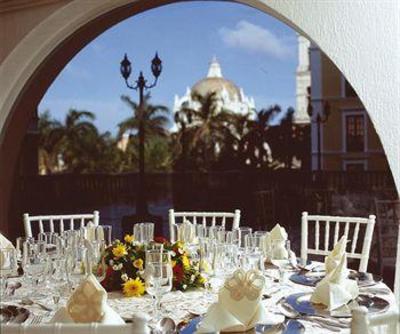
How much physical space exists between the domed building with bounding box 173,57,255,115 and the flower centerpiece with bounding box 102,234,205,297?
11.0 metres

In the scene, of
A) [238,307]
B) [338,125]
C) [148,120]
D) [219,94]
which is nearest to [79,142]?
[148,120]

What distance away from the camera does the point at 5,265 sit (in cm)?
222

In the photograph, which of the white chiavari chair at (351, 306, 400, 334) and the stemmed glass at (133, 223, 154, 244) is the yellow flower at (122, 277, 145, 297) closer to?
the stemmed glass at (133, 223, 154, 244)

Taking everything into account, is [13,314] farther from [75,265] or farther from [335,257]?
[335,257]

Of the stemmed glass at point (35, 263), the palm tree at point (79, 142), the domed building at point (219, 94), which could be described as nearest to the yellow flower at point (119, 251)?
the stemmed glass at point (35, 263)

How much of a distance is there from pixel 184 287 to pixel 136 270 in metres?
0.21

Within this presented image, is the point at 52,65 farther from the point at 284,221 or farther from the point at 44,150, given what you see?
the point at 44,150

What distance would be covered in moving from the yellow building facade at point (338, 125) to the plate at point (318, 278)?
10472 millimetres

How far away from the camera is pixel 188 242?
2.88m

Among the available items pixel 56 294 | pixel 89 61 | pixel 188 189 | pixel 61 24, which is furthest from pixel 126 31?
pixel 56 294

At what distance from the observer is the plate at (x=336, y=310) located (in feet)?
6.35

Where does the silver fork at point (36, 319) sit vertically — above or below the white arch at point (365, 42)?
below

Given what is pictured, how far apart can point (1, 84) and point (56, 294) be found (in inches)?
104

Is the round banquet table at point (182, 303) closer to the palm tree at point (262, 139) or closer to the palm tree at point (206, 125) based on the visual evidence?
the palm tree at point (262, 139)
